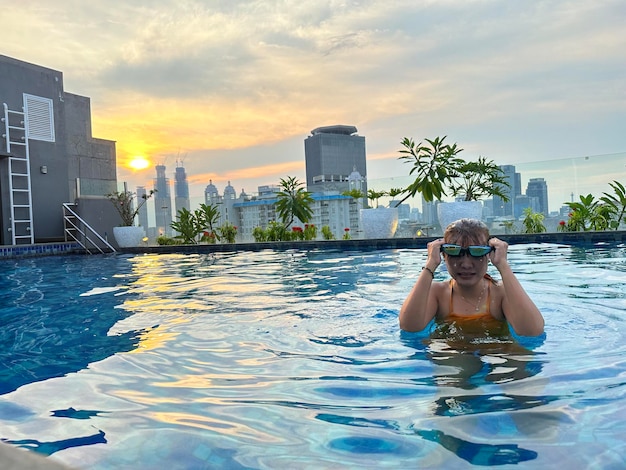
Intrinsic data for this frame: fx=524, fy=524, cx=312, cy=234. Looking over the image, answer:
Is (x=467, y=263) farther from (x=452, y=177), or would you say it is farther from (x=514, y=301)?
(x=452, y=177)

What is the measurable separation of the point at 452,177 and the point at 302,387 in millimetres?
9877

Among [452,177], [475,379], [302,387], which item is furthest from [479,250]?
[452,177]

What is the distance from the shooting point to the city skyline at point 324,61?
1123 cm

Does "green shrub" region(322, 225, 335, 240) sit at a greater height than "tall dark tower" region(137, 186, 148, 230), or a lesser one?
lesser

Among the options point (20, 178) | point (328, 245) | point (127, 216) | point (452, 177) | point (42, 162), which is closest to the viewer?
point (452, 177)

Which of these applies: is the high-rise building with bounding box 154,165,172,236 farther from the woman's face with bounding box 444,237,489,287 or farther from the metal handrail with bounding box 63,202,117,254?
the woman's face with bounding box 444,237,489,287

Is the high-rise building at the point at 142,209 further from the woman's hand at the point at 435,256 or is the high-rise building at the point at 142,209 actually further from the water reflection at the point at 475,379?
the woman's hand at the point at 435,256

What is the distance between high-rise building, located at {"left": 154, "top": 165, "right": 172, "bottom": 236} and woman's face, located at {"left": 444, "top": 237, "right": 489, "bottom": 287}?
13.0m

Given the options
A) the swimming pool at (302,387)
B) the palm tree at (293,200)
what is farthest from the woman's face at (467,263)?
the palm tree at (293,200)

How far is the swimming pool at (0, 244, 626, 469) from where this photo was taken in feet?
5.54

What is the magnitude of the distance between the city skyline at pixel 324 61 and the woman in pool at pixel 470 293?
29.7 ft

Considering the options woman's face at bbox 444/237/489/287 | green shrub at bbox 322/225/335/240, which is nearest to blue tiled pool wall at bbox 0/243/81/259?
green shrub at bbox 322/225/335/240

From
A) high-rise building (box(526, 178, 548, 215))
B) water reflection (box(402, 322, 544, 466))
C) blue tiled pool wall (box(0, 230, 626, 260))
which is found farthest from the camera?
high-rise building (box(526, 178, 548, 215))

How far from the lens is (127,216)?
15.0 meters
